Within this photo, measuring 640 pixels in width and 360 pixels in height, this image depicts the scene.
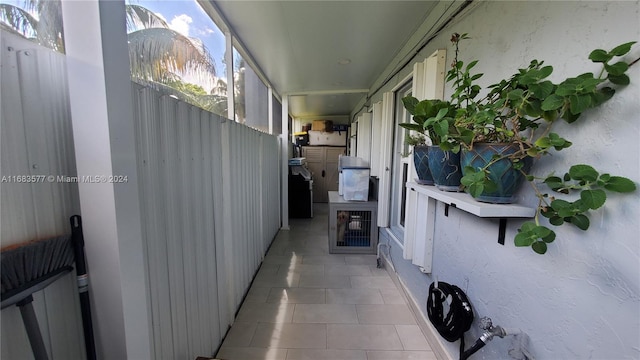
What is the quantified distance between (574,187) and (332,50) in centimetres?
224

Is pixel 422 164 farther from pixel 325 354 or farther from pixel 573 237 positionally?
pixel 325 354

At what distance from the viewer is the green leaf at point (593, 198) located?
0.61 metres

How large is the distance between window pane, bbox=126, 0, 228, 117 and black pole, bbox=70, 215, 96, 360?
2.08 ft

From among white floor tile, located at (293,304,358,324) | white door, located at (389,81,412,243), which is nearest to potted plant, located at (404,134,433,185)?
white door, located at (389,81,412,243)

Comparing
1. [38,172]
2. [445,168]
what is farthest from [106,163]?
[445,168]

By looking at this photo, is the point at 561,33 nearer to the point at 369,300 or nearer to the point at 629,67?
the point at 629,67

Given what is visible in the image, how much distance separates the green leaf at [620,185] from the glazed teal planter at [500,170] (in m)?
0.25

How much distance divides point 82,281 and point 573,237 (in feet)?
5.03

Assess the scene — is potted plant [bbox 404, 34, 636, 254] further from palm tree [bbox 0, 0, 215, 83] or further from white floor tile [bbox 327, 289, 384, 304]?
white floor tile [bbox 327, 289, 384, 304]

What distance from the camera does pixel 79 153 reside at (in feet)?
2.14

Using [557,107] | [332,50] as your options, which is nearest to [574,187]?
[557,107]

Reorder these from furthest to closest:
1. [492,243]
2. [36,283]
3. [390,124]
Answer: [390,124]
[492,243]
[36,283]

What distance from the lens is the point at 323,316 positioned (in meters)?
1.90

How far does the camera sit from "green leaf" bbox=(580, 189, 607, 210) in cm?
61
